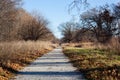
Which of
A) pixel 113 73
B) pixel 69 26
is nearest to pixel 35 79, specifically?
pixel 113 73

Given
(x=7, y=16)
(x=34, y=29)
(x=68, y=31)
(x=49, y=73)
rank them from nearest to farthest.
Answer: (x=49, y=73), (x=7, y=16), (x=34, y=29), (x=68, y=31)

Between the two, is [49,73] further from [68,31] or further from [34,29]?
[68,31]

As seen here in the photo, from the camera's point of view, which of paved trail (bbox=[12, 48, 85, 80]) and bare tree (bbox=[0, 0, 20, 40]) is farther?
bare tree (bbox=[0, 0, 20, 40])

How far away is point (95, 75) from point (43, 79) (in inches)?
96.2

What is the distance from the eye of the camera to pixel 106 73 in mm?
15031

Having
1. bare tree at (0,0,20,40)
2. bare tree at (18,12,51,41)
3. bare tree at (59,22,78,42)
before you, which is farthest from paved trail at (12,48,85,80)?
bare tree at (59,22,78,42)

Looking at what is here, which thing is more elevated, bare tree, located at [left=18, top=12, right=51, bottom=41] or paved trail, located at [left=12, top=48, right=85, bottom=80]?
bare tree, located at [left=18, top=12, right=51, bottom=41]

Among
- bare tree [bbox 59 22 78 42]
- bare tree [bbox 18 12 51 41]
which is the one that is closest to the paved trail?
bare tree [bbox 18 12 51 41]

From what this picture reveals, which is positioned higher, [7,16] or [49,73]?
[7,16]

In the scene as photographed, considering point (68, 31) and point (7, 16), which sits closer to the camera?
point (7, 16)

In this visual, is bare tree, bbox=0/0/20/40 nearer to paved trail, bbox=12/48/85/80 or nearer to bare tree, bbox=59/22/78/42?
paved trail, bbox=12/48/85/80

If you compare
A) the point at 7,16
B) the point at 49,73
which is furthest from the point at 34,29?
the point at 49,73

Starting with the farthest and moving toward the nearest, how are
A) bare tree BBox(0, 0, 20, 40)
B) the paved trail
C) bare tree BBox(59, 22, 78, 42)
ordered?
bare tree BBox(59, 22, 78, 42) < bare tree BBox(0, 0, 20, 40) < the paved trail

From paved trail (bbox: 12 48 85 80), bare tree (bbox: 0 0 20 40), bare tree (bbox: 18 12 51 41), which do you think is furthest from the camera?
bare tree (bbox: 18 12 51 41)
